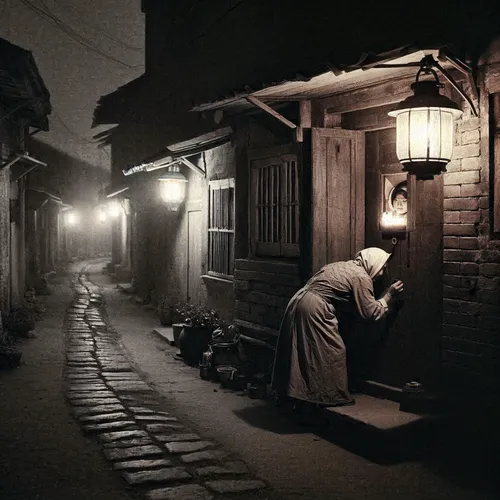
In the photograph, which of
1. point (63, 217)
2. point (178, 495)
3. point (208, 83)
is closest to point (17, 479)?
point (178, 495)

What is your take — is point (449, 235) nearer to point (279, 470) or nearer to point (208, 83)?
point (279, 470)

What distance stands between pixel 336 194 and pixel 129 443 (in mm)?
4195

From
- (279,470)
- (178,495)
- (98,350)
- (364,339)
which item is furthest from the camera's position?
(98,350)

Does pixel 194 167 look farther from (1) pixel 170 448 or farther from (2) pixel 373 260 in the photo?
(1) pixel 170 448

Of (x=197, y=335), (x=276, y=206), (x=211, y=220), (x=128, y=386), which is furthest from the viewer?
(x=211, y=220)

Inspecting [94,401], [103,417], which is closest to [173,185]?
[94,401]

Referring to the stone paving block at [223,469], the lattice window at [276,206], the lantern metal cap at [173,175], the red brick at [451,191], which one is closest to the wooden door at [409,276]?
the red brick at [451,191]

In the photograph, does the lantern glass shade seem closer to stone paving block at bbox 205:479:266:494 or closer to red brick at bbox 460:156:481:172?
red brick at bbox 460:156:481:172

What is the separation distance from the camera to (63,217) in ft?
136

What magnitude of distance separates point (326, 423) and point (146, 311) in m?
11.8

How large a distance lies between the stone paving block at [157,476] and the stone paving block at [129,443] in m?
0.83

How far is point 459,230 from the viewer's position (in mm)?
6812

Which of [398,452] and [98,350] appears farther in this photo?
[98,350]

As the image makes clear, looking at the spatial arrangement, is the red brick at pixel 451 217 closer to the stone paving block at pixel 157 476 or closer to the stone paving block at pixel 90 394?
the stone paving block at pixel 157 476
